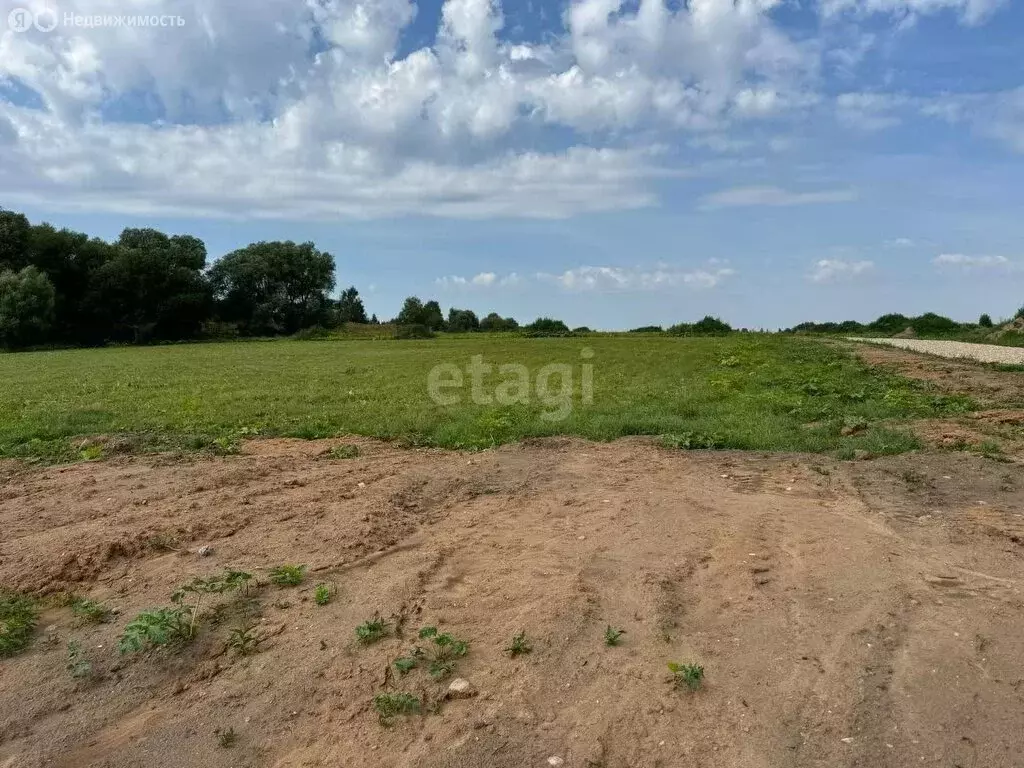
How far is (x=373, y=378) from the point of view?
59.0ft

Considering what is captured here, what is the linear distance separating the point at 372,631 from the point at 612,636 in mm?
1235

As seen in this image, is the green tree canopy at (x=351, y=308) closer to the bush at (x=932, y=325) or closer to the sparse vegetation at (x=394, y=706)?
the bush at (x=932, y=325)

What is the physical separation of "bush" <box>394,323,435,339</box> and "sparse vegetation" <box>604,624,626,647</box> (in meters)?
47.2

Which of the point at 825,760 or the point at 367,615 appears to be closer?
the point at 825,760

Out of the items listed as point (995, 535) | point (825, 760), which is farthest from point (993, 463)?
point (825, 760)

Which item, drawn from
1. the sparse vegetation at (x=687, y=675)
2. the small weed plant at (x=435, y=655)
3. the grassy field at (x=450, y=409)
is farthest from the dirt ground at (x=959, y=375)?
the small weed plant at (x=435, y=655)

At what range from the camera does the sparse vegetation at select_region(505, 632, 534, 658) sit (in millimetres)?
3799

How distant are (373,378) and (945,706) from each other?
15.6 meters

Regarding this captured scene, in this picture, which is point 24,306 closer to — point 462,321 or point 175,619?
point 462,321

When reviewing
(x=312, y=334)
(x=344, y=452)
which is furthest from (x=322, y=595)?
(x=312, y=334)

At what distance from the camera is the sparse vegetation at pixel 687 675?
3.47 m

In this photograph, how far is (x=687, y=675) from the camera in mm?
3506

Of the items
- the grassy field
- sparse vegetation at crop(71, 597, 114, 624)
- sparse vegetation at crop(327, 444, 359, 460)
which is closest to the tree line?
the grassy field

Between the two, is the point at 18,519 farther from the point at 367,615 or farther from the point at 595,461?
the point at 595,461
